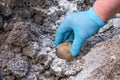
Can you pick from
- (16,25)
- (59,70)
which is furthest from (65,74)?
(16,25)

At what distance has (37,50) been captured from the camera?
1555 mm

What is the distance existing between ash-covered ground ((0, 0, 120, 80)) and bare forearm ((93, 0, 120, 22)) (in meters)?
0.14

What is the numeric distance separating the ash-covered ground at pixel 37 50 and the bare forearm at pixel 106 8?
14cm

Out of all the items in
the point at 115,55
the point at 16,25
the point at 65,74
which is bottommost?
the point at 65,74

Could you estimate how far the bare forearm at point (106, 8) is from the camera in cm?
149

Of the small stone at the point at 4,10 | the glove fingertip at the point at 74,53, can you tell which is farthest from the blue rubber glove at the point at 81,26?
the small stone at the point at 4,10

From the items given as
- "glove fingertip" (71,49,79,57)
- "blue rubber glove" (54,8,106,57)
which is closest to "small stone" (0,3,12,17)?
"blue rubber glove" (54,8,106,57)

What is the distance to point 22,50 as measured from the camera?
155 centimetres

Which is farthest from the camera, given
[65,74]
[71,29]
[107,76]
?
[71,29]

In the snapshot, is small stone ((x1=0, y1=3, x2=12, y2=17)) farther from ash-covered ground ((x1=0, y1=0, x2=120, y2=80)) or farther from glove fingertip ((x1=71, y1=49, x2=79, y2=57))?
glove fingertip ((x1=71, y1=49, x2=79, y2=57))

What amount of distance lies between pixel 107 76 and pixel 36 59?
0.42 m

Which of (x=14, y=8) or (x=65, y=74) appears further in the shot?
(x=14, y=8)

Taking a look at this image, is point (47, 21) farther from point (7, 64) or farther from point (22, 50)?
point (7, 64)

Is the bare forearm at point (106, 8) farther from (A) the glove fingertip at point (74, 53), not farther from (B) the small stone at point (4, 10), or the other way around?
(B) the small stone at point (4, 10)
